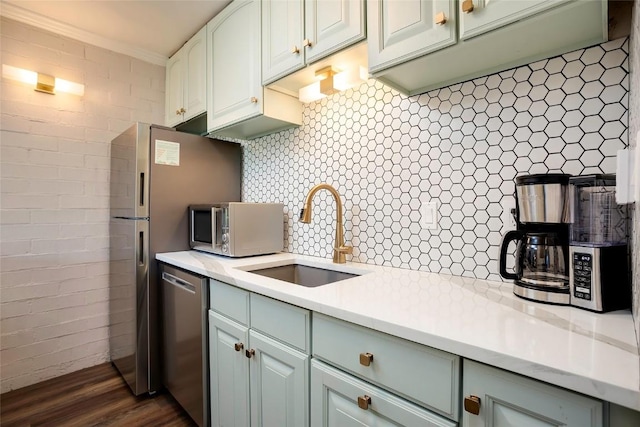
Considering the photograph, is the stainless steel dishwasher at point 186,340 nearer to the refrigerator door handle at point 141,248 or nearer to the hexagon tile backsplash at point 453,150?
the refrigerator door handle at point 141,248

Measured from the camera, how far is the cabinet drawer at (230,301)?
1.28m

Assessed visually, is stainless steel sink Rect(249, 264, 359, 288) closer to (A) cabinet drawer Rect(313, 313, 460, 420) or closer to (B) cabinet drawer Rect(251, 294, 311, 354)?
(B) cabinet drawer Rect(251, 294, 311, 354)

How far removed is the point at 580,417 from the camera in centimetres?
55

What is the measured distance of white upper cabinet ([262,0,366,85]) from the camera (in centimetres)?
127

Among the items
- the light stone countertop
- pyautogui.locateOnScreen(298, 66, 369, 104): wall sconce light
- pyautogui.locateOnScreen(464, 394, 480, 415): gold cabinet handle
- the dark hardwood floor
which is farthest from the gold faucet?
the dark hardwood floor

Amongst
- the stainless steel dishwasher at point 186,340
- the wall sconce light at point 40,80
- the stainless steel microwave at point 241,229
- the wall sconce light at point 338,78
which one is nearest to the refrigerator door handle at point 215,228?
the stainless steel microwave at point 241,229

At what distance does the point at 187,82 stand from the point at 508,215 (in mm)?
2269

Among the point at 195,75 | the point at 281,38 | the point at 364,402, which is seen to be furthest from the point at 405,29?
the point at 195,75

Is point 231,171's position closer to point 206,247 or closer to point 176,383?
point 206,247

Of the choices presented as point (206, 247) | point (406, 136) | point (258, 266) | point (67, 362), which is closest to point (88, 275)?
point (67, 362)

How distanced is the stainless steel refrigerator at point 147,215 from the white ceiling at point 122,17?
2.50 feet

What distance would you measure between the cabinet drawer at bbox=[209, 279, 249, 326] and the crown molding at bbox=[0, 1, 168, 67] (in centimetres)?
212

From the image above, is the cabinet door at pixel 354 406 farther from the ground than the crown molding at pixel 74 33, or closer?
closer

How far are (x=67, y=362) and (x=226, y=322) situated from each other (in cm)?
175
